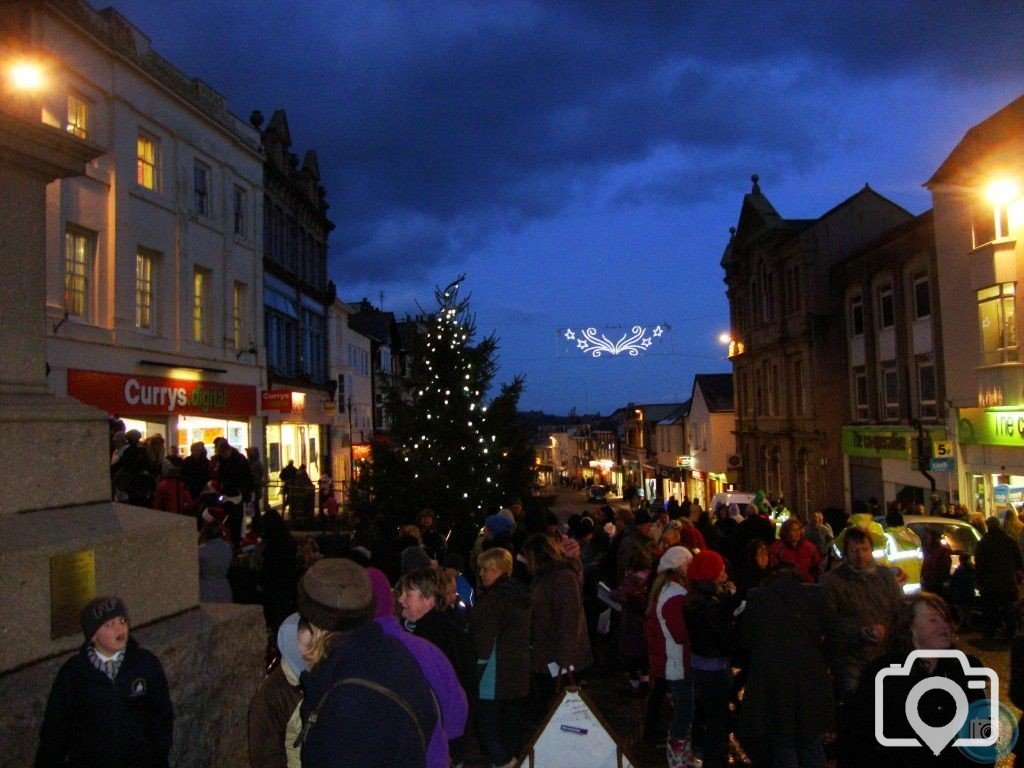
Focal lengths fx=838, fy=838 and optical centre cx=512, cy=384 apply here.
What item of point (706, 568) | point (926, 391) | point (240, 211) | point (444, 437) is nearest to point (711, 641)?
point (706, 568)

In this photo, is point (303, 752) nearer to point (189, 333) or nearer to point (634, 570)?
point (634, 570)

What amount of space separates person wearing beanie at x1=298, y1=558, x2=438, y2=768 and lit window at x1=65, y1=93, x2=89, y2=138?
16.0 metres

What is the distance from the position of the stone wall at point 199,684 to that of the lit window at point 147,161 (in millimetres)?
15807

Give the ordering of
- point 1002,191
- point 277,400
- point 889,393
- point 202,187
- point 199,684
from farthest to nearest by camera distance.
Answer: point 889,393 → point 277,400 → point 202,187 → point 1002,191 → point 199,684

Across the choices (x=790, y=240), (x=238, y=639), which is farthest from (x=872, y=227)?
(x=238, y=639)

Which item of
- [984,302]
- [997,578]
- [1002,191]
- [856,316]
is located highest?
[1002,191]

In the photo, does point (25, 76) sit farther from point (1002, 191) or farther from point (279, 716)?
point (1002, 191)

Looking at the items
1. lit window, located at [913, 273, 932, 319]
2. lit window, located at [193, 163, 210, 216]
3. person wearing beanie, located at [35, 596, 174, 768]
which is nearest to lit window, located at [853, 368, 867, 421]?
lit window, located at [913, 273, 932, 319]

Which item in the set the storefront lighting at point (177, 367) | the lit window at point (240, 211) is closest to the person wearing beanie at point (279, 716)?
the storefront lighting at point (177, 367)

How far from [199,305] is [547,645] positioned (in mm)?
17152

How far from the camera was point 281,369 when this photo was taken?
27547mm

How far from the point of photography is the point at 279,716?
3701 millimetres

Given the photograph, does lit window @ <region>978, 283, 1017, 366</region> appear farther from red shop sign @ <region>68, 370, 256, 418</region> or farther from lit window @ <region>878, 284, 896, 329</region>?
red shop sign @ <region>68, 370, 256, 418</region>

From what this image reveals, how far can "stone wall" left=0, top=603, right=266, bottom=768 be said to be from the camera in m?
3.96
